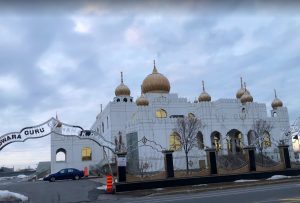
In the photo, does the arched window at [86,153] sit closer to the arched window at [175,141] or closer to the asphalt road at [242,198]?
the arched window at [175,141]

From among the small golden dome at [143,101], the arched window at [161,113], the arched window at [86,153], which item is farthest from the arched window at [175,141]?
the arched window at [86,153]

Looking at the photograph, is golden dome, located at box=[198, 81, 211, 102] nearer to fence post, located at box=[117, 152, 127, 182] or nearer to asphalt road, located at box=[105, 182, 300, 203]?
fence post, located at box=[117, 152, 127, 182]

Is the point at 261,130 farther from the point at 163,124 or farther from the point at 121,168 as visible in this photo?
the point at 121,168

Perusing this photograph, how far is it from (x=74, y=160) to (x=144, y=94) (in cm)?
1380

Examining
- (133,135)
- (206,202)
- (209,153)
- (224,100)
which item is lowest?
(206,202)

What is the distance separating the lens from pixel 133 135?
4416 centimetres

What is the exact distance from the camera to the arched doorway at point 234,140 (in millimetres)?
49500

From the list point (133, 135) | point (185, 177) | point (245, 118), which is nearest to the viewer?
point (185, 177)

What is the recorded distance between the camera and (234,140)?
166 feet

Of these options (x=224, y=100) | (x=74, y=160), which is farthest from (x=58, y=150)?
(x=224, y=100)

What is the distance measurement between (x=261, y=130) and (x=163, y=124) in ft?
42.2

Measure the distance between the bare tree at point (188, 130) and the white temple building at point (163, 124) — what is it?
3.74 feet

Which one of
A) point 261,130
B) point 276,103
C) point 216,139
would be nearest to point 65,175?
point 216,139

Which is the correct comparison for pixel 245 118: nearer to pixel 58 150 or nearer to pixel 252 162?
pixel 252 162
